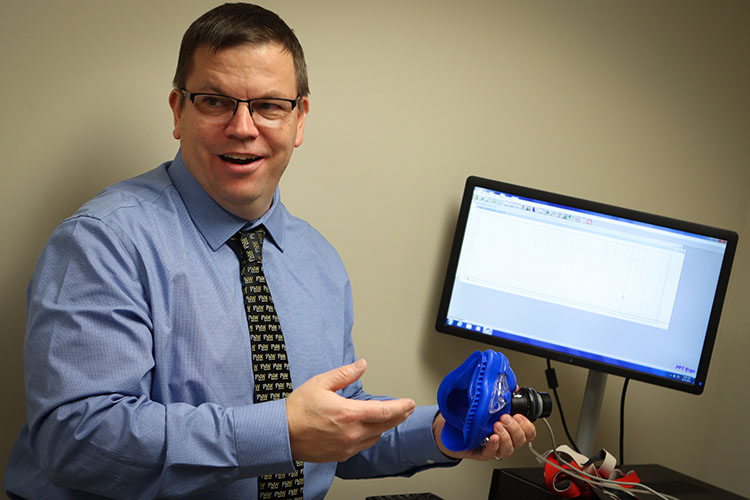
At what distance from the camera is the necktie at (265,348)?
123 centimetres

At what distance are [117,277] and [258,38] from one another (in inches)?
19.2

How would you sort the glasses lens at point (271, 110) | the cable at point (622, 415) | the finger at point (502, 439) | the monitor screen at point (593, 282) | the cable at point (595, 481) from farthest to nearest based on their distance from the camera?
1. the cable at point (622, 415)
2. the monitor screen at point (593, 282)
3. the cable at point (595, 481)
4. the glasses lens at point (271, 110)
5. the finger at point (502, 439)

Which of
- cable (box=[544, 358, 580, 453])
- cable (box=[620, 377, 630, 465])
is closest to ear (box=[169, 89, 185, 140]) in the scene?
cable (box=[544, 358, 580, 453])

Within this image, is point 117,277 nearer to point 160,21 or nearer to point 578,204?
point 160,21

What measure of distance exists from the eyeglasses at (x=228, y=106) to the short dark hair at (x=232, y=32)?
0.21ft

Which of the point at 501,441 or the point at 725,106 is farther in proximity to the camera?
the point at 725,106

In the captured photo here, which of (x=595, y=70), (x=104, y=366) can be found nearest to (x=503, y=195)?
(x=595, y=70)

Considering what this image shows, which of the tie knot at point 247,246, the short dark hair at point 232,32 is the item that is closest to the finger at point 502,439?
the tie knot at point 247,246

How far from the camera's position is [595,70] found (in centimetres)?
194

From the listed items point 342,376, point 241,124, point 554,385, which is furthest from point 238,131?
point 554,385

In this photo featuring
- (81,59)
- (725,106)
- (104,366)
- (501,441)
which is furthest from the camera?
(725,106)

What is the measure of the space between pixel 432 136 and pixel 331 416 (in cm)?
95

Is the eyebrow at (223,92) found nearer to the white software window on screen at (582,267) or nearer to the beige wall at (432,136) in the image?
the beige wall at (432,136)

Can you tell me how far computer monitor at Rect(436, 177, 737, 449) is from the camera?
1.70 metres
